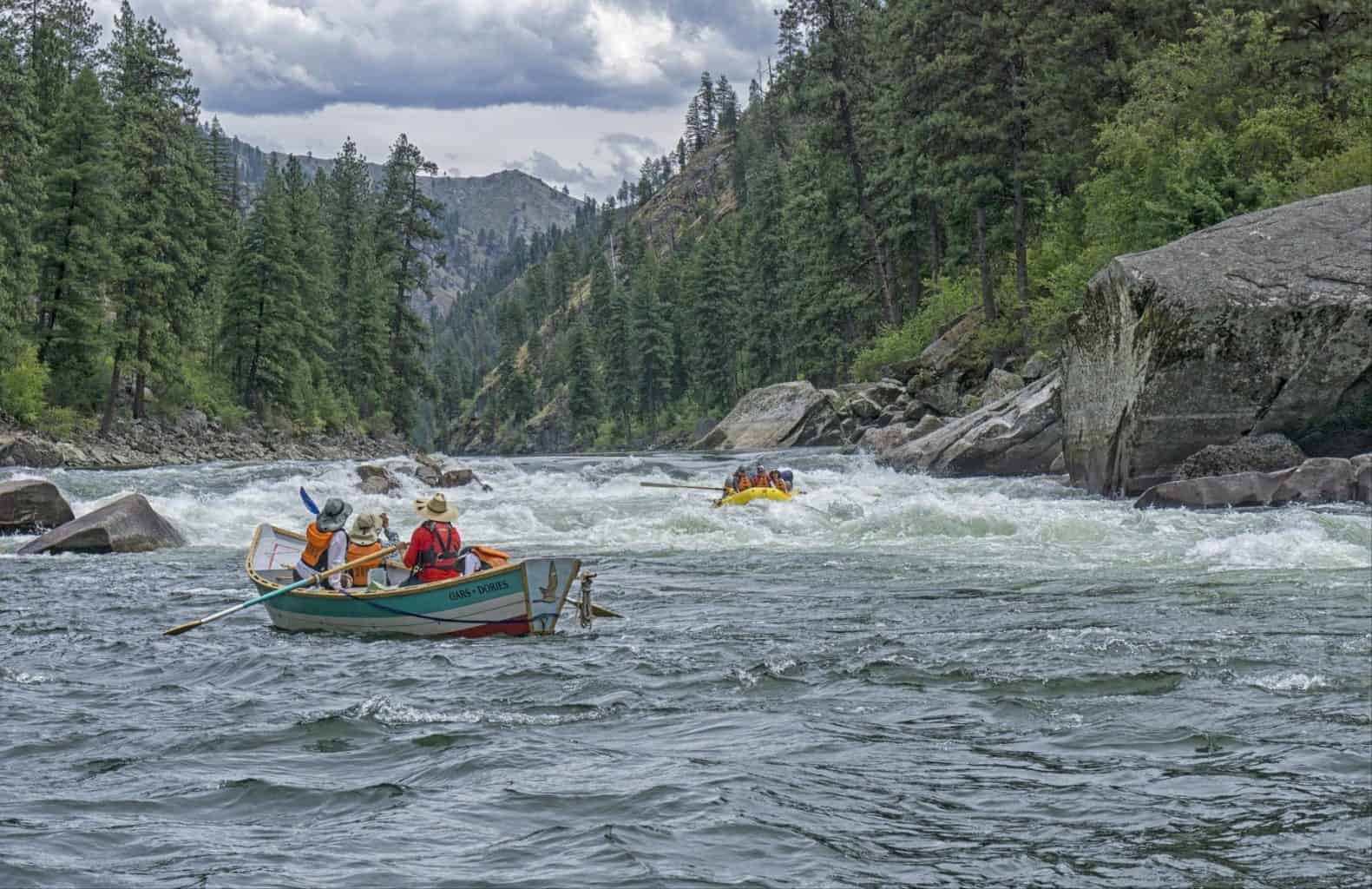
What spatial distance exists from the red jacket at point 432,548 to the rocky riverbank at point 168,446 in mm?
27964

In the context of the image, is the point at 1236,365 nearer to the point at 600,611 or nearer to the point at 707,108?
the point at 600,611

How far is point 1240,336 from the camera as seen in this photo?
62.4 ft

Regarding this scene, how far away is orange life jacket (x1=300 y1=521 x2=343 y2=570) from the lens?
14344 mm

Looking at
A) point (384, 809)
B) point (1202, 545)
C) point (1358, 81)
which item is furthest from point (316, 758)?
point (1358, 81)

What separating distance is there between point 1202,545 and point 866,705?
8081 millimetres

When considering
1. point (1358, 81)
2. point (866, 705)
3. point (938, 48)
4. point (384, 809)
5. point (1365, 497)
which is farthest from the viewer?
point (938, 48)

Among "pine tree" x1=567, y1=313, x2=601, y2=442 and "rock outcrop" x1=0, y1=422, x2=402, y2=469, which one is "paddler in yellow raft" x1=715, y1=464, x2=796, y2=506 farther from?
"pine tree" x1=567, y1=313, x2=601, y2=442

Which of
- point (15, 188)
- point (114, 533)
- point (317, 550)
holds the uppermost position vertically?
point (15, 188)

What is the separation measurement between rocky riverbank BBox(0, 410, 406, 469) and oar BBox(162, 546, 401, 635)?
1071 inches

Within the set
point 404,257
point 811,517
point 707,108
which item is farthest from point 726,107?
point 811,517

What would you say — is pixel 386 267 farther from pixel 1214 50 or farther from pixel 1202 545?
pixel 1202 545

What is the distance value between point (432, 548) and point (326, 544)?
5.34ft

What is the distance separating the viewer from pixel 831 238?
5903 centimetres

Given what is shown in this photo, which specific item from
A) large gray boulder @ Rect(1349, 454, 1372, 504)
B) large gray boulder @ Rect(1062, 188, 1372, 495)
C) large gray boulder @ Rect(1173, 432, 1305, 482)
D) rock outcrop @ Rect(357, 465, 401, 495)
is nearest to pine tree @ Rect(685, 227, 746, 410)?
rock outcrop @ Rect(357, 465, 401, 495)
